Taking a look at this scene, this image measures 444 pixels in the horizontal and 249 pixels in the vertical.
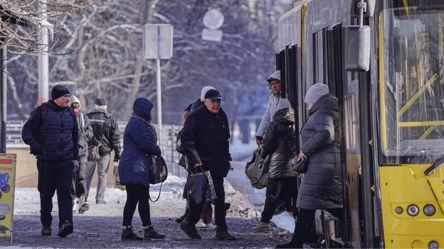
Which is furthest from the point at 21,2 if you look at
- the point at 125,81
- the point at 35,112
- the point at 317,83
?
the point at 125,81

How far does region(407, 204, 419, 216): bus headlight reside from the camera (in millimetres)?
5547

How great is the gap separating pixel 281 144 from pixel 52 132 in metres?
2.74

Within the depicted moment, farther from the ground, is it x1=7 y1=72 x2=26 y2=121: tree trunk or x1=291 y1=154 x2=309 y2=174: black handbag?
x1=7 y1=72 x2=26 y2=121: tree trunk

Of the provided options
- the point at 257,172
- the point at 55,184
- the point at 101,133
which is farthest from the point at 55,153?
the point at 101,133

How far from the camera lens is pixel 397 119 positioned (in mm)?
5699

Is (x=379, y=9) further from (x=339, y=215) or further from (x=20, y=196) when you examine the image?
(x=20, y=196)

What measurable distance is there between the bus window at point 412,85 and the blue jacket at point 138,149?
299 centimetres

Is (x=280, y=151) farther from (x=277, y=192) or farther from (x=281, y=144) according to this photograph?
(x=277, y=192)

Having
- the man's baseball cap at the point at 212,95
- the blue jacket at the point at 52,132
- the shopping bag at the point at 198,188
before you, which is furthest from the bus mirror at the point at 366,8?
the blue jacket at the point at 52,132

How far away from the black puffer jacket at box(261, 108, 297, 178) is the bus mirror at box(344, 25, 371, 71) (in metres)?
2.77

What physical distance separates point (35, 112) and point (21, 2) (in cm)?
135

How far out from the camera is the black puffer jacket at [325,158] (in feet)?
21.2

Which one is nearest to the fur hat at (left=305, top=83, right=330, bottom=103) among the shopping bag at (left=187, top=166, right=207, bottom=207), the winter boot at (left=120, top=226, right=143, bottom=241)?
the shopping bag at (left=187, top=166, right=207, bottom=207)

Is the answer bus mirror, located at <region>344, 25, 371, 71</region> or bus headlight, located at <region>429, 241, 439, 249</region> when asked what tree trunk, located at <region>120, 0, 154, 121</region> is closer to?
bus mirror, located at <region>344, 25, 371, 71</region>
